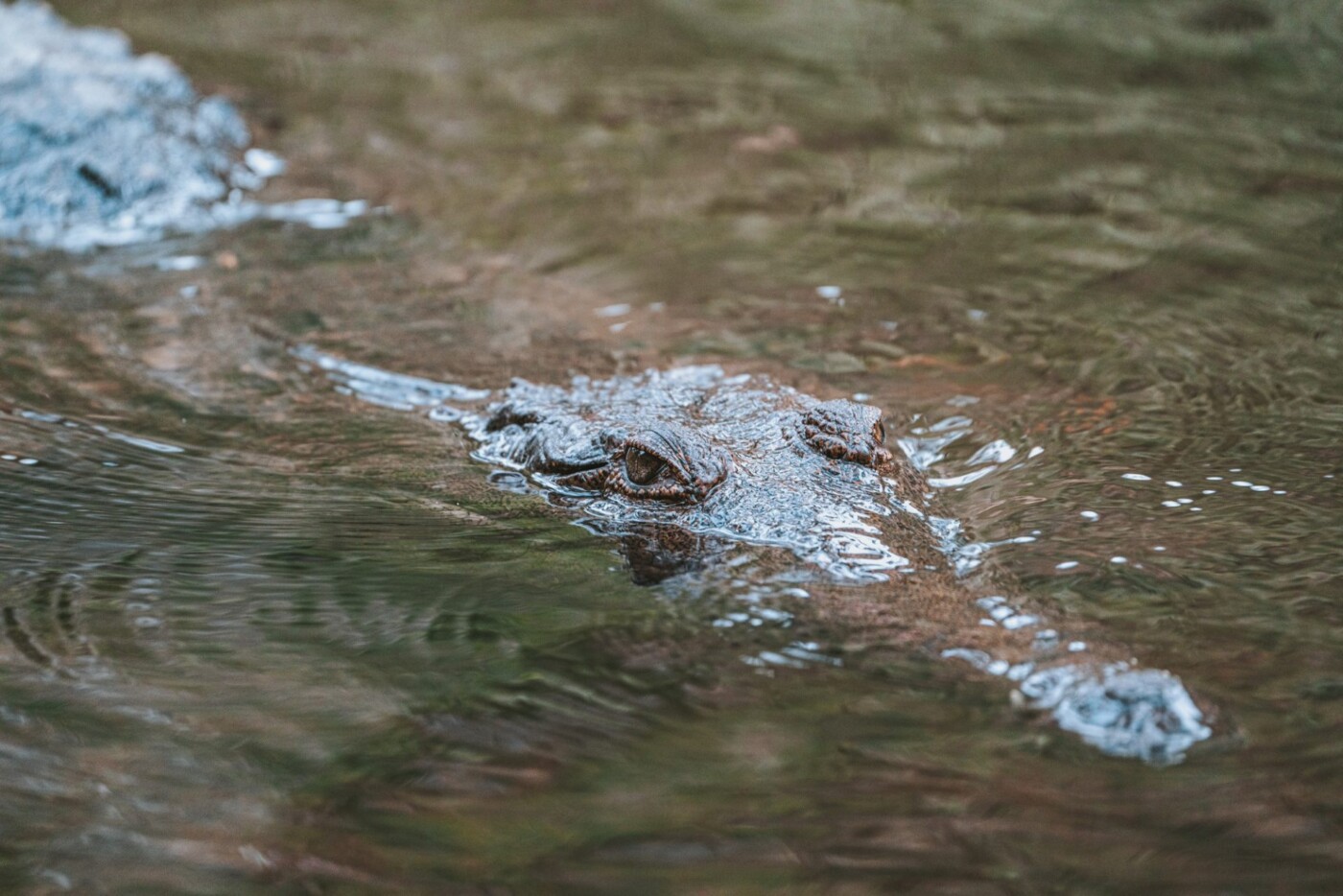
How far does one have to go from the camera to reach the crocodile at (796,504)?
9.16 ft

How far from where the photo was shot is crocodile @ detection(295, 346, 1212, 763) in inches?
110

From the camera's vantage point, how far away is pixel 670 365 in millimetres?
5125

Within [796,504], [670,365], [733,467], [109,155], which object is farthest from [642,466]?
[109,155]

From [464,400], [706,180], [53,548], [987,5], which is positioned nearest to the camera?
[53,548]

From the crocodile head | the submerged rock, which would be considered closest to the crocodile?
the crocodile head

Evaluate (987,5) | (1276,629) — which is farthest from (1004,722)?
(987,5)

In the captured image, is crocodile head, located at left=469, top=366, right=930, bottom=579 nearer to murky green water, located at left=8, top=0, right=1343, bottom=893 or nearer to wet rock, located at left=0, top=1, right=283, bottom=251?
murky green water, located at left=8, top=0, right=1343, bottom=893

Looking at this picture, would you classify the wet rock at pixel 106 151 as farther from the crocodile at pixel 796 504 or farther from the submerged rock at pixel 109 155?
the crocodile at pixel 796 504

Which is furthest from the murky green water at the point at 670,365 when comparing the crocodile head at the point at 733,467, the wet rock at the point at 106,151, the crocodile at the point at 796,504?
the wet rock at the point at 106,151

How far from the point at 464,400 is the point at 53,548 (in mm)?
1625

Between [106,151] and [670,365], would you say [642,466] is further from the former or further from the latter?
[106,151]

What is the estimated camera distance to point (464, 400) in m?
4.98

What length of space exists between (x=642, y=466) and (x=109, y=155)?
14.3 feet

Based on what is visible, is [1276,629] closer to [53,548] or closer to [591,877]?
[591,877]
